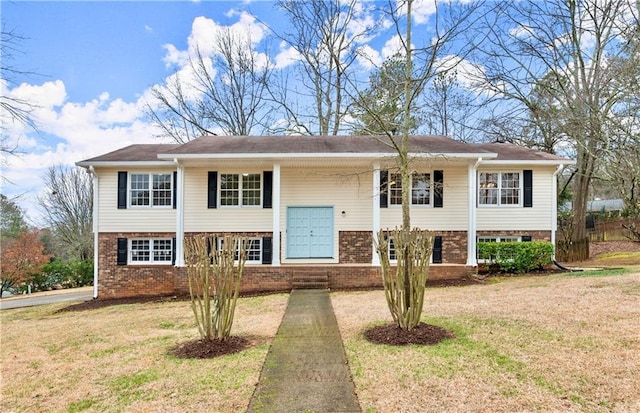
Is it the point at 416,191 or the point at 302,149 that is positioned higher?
the point at 302,149

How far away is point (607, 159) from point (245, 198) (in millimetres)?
10237

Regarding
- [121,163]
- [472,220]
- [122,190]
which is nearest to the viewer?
[472,220]

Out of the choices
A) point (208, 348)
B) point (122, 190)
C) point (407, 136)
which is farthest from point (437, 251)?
point (122, 190)

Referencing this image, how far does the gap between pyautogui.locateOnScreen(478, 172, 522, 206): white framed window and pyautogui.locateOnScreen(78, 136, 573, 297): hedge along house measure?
0.03m

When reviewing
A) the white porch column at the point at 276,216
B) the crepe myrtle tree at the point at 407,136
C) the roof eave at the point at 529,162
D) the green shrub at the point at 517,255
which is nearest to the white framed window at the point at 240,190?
the white porch column at the point at 276,216

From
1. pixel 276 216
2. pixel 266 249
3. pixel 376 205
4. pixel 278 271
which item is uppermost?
pixel 376 205

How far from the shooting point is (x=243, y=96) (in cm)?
2291

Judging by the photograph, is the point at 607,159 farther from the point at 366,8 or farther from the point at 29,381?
the point at 29,381

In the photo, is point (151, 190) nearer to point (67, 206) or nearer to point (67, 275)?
point (67, 275)

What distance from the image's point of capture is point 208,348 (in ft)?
17.0

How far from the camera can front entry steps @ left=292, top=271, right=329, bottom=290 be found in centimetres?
1041

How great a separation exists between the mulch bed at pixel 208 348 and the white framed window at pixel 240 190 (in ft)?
22.6

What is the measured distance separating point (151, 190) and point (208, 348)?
8.37m

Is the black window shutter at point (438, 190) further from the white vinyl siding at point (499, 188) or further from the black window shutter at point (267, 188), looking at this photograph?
the black window shutter at point (267, 188)
